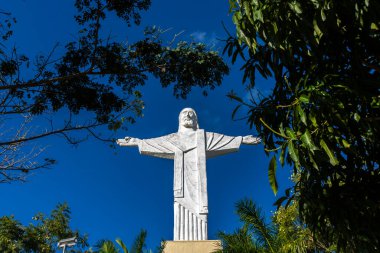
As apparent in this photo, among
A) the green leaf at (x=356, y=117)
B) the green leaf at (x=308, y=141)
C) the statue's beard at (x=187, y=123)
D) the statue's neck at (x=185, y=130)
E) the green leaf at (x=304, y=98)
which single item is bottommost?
the green leaf at (x=308, y=141)

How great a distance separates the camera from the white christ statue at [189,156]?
8.66 metres

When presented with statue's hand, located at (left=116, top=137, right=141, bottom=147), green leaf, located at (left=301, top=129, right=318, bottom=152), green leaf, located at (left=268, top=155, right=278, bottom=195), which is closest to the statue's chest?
statue's hand, located at (left=116, top=137, right=141, bottom=147)

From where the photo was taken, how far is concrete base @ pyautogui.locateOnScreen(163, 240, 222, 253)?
7.58 metres

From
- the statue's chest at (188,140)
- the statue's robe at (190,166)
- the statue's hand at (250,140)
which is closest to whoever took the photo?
the statue's robe at (190,166)

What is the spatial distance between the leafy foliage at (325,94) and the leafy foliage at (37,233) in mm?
12946

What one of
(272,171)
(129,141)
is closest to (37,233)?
(129,141)

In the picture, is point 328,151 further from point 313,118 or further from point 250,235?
point 250,235

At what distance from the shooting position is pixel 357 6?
4.25 metres

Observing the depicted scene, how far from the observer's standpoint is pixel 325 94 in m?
4.38

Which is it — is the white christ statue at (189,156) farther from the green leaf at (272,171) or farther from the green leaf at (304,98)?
the green leaf at (304,98)

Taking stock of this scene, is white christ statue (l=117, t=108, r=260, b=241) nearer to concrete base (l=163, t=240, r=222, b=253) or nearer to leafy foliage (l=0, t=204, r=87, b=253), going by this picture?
concrete base (l=163, t=240, r=222, b=253)

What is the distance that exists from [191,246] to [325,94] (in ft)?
14.1

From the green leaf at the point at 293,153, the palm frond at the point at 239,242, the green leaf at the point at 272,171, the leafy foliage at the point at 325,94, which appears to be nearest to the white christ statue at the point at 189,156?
the palm frond at the point at 239,242

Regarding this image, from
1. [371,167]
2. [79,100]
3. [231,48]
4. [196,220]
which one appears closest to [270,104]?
[231,48]
